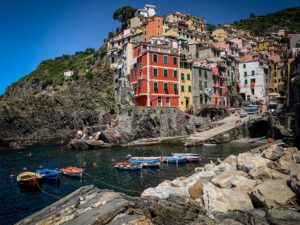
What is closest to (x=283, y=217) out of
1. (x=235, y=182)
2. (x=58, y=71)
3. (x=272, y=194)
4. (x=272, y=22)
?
(x=272, y=194)

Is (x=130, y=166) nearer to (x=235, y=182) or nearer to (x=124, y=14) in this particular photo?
(x=235, y=182)

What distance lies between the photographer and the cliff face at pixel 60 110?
7081 centimetres

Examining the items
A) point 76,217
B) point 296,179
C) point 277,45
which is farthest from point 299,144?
point 277,45

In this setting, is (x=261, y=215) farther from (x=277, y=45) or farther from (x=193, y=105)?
(x=277, y=45)

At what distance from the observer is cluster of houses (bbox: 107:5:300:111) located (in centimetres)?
5806

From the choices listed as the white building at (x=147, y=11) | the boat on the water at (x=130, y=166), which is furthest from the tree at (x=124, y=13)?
the boat on the water at (x=130, y=166)

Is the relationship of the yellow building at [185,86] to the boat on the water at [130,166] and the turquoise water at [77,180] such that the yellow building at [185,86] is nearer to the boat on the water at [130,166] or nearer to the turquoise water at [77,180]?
the turquoise water at [77,180]

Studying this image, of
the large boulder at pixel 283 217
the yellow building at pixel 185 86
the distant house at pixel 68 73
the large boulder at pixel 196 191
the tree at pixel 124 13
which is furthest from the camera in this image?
the tree at pixel 124 13

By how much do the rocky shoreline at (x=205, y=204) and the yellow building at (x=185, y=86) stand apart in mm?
43795

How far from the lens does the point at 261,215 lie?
37.1 ft

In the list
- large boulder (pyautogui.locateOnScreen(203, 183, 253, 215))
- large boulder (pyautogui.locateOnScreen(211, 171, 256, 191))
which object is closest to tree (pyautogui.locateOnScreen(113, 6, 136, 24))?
→ large boulder (pyautogui.locateOnScreen(211, 171, 256, 191))

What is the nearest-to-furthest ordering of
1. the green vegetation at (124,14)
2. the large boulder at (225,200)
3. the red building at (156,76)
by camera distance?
the large boulder at (225,200), the red building at (156,76), the green vegetation at (124,14)

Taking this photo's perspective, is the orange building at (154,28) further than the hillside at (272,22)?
No

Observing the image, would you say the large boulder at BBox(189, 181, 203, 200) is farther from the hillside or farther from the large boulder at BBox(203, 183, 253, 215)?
the hillside
